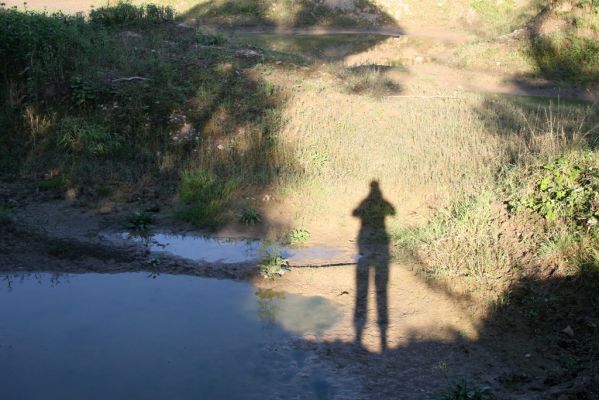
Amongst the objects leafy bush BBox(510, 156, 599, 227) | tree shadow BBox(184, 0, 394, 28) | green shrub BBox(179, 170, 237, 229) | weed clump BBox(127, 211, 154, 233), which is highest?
tree shadow BBox(184, 0, 394, 28)

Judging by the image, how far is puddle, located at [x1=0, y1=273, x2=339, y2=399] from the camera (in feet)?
17.5

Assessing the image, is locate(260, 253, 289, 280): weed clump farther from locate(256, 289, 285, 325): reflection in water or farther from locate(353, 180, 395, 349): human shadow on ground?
locate(353, 180, 395, 349): human shadow on ground

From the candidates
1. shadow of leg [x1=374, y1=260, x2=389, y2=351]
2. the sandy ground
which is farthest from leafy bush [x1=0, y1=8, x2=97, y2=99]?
shadow of leg [x1=374, y1=260, x2=389, y2=351]

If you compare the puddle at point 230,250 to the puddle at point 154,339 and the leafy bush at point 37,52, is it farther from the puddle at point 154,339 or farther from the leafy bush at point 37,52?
the leafy bush at point 37,52

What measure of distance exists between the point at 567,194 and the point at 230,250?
13.2 feet

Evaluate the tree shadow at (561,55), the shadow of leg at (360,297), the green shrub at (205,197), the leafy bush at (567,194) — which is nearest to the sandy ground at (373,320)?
the shadow of leg at (360,297)

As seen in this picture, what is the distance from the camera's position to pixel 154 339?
602 centimetres

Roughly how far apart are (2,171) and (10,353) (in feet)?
16.9

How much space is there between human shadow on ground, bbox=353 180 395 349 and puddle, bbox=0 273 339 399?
1.37ft

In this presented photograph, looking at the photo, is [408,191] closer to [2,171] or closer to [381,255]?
[381,255]

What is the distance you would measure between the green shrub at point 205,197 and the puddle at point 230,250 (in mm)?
388

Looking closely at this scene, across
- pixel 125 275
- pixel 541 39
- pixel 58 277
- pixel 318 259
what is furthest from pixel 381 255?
pixel 541 39

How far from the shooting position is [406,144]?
34.6 ft

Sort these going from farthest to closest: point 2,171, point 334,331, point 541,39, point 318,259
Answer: point 541,39 → point 2,171 → point 318,259 → point 334,331
